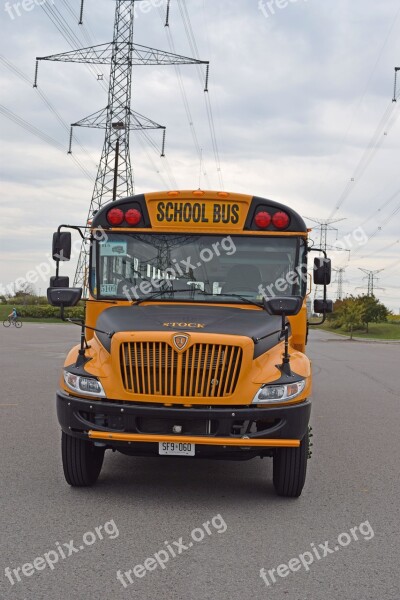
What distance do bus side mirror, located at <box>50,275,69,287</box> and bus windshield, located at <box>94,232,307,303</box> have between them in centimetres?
34

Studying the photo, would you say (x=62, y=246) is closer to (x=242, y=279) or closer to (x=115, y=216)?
(x=115, y=216)

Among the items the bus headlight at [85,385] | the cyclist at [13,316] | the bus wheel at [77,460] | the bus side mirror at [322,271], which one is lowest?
the cyclist at [13,316]

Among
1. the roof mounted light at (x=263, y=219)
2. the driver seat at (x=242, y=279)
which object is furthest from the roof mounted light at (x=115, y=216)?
the roof mounted light at (x=263, y=219)

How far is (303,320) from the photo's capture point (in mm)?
6934

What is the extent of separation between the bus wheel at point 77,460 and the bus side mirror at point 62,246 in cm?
181

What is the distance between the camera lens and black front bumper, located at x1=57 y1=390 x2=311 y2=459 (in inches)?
213

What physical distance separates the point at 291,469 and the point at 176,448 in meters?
0.96

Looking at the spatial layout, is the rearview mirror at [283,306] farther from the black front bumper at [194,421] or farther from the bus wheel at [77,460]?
the bus wheel at [77,460]

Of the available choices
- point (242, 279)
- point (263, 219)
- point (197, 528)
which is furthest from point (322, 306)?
point (197, 528)

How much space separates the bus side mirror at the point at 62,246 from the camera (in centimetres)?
696

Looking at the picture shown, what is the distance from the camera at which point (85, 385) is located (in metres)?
5.62

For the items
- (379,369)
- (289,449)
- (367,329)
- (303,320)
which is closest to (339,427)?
(303,320)

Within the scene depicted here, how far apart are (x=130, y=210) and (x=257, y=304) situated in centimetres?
149

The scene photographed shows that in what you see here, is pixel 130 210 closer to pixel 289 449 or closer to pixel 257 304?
pixel 257 304
